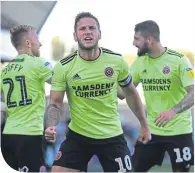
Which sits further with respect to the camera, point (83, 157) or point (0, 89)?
point (0, 89)

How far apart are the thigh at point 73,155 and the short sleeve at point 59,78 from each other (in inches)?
13.6

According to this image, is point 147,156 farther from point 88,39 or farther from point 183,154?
point 88,39

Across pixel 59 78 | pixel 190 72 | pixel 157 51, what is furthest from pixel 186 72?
pixel 59 78

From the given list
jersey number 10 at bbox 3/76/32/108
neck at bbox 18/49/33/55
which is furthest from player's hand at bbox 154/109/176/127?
neck at bbox 18/49/33/55

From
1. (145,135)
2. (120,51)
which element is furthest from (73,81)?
(145,135)

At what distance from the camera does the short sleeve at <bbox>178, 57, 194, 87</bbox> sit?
12.8ft

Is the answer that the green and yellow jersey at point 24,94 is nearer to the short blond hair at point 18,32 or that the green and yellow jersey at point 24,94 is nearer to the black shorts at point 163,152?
the short blond hair at point 18,32

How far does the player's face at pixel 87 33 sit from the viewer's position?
3.73 metres

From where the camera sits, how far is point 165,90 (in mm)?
3998

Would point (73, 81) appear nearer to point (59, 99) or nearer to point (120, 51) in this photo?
point (59, 99)

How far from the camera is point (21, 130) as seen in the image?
13.2 ft

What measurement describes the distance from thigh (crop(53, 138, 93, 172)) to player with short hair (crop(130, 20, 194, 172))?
0.49m

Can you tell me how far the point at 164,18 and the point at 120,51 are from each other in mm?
380

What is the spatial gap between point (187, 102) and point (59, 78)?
2.97 feet
